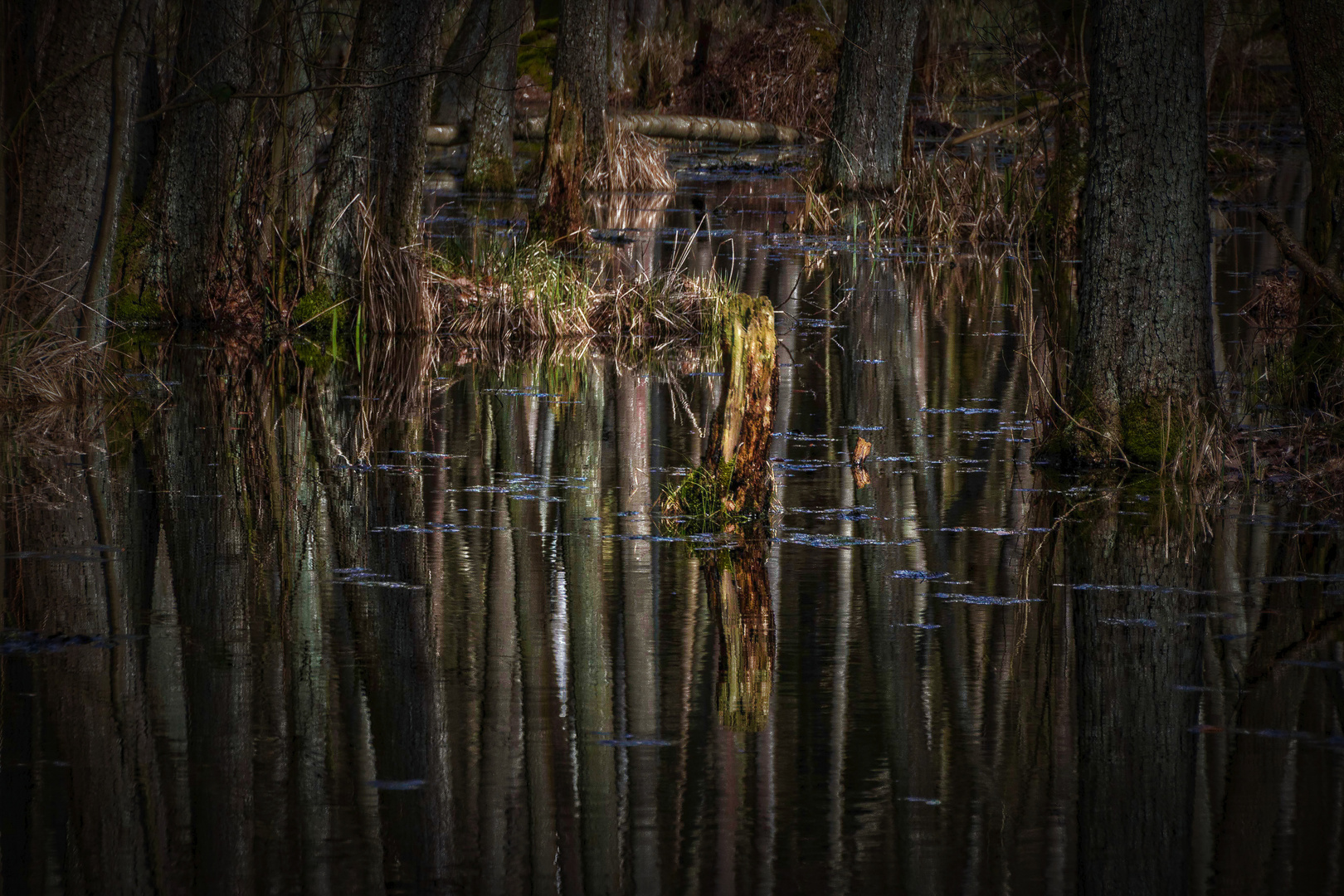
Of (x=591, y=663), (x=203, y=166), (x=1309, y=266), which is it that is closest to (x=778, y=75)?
(x=203, y=166)

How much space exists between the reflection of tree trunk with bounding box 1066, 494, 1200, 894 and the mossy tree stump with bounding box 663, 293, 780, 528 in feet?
4.75

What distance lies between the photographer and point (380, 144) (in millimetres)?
14977

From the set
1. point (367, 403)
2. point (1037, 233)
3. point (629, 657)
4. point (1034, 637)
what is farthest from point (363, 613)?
point (1037, 233)

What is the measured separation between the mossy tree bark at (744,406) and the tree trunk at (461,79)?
672 inches

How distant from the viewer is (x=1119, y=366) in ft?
31.1

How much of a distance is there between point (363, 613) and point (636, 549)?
4.72 feet

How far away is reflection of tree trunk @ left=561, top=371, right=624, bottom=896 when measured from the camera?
4.66 metres

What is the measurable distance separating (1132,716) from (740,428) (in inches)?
122

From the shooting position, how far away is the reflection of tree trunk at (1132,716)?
4594 millimetres

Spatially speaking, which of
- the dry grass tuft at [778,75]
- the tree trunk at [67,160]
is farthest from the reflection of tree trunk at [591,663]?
the dry grass tuft at [778,75]

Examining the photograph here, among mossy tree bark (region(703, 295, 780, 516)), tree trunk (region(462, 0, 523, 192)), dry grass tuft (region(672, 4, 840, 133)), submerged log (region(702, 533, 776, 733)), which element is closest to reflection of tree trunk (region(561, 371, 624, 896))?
submerged log (region(702, 533, 776, 733))

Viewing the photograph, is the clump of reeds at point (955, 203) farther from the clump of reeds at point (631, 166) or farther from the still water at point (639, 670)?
the still water at point (639, 670)

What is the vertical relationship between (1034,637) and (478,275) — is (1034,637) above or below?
below

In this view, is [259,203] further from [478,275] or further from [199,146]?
[478,275]
